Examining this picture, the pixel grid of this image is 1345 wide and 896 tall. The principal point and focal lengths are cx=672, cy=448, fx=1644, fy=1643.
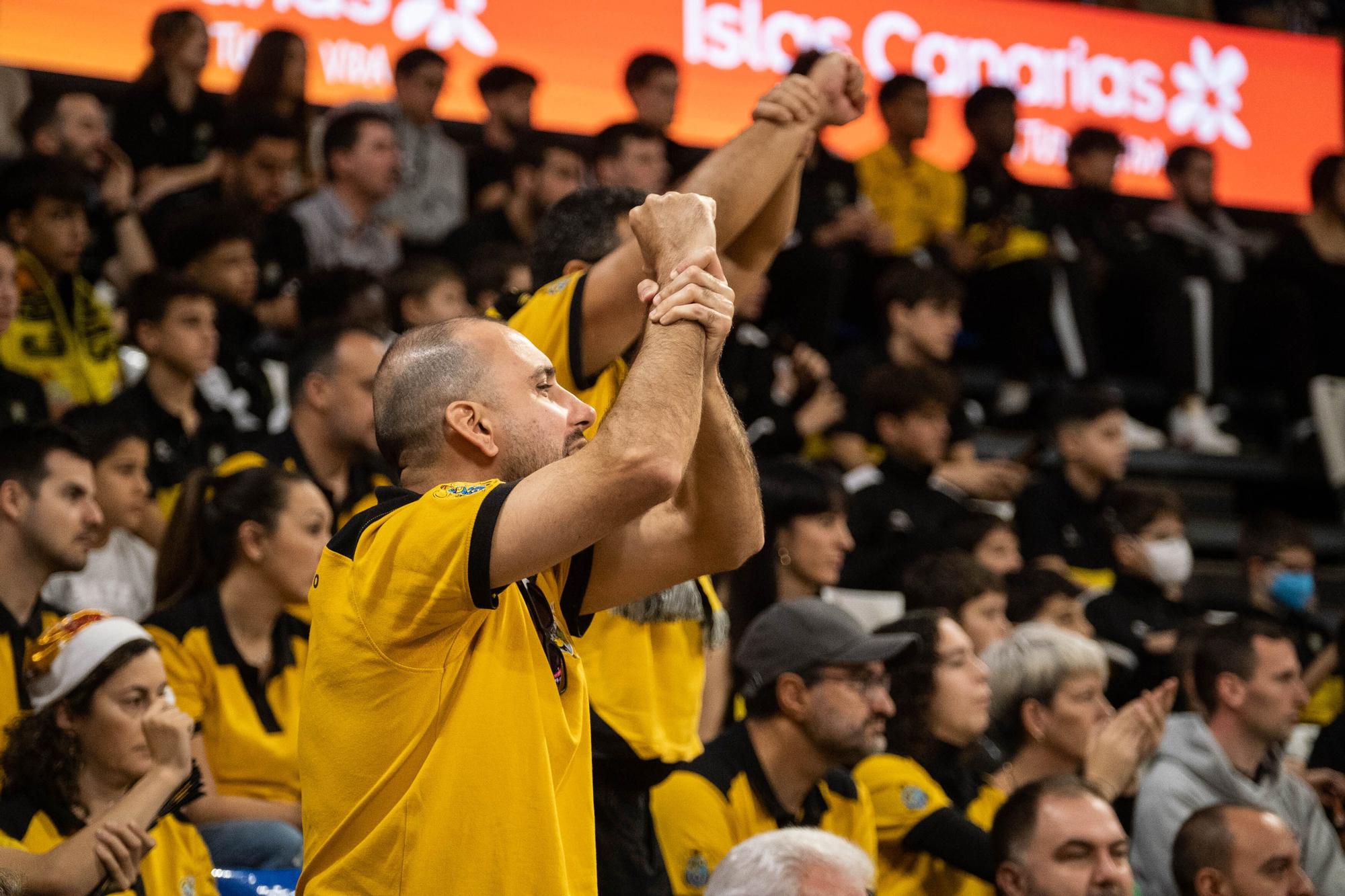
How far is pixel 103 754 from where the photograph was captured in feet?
11.9

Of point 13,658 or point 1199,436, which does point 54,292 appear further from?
point 1199,436

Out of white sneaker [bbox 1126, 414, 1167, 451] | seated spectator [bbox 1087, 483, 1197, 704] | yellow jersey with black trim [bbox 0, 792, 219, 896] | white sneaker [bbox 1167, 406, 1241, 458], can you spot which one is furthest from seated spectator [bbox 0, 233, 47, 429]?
white sneaker [bbox 1167, 406, 1241, 458]

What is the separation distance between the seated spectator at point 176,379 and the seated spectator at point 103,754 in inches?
83.2

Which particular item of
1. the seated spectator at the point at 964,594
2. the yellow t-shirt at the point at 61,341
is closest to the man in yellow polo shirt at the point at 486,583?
the seated spectator at the point at 964,594

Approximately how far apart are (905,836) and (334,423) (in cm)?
215

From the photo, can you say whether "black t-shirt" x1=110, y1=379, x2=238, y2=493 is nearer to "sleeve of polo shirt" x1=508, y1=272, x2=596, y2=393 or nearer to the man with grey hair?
"sleeve of polo shirt" x1=508, y1=272, x2=596, y2=393

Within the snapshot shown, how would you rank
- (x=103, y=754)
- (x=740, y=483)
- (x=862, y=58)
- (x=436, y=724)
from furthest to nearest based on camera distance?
(x=862, y=58) → (x=103, y=754) → (x=740, y=483) → (x=436, y=724)

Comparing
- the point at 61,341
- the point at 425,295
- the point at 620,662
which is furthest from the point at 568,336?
the point at 61,341

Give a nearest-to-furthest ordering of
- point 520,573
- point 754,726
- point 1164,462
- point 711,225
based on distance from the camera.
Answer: point 520,573 < point 711,225 < point 754,726 < point 1164,462

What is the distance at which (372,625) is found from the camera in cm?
227

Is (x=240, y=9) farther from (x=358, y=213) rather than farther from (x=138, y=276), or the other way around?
(x=138, y=276)

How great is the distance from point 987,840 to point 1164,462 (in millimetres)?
5233

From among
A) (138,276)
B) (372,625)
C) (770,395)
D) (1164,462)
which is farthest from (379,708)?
(1164,462)

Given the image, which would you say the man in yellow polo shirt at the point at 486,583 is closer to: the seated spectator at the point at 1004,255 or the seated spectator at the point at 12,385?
the seated spectator at the point at 12,385
